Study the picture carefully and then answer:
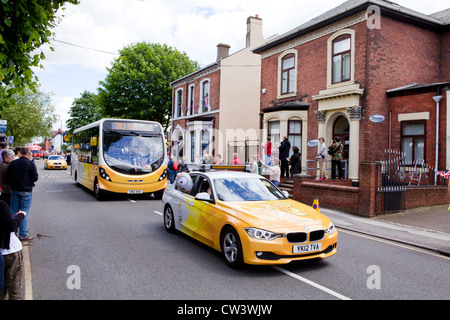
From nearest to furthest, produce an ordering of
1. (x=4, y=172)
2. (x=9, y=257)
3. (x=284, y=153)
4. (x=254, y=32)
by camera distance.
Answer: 1. (x=9, y=257)
2. (x=4, y=172)
3. (x=284, y=153)
4. (x=254, y=32)

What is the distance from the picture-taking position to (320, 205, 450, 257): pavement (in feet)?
26.8

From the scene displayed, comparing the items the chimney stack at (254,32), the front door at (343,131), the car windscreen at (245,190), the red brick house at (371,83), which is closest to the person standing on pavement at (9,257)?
the car windscreen at (245,190)

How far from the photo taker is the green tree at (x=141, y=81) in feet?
123

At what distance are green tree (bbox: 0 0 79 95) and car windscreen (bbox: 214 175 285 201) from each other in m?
4.08

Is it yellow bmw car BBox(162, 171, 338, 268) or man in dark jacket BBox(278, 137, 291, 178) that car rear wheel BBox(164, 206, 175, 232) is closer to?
yellow bmw car BBox(162, 171, 338, 268)

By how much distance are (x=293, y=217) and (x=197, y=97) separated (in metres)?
25.9

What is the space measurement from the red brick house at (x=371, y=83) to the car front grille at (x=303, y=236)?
11106 millimetres

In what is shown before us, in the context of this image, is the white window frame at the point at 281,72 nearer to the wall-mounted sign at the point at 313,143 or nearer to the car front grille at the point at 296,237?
the wall-mounted sign at the point at 313,143

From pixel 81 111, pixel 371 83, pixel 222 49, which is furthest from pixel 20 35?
pixel 81 111

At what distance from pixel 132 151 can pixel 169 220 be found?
612cm

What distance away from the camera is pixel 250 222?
17.7 ft

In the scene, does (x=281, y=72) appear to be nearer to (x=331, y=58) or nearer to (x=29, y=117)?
(x=331, y=58)

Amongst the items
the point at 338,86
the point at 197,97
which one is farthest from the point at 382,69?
the point at 197,97

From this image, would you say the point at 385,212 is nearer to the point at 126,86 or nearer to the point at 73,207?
the point at 73,207
